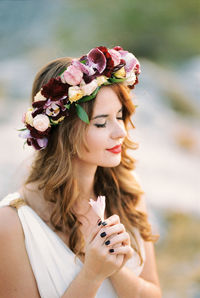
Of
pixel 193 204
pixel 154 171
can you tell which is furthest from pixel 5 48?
pixel 193 204

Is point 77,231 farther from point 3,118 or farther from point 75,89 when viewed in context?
point 3,118

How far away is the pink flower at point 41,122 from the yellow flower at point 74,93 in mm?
175

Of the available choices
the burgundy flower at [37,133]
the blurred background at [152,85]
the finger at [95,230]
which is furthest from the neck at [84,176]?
the blurred background at [152,85]

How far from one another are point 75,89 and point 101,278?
3.16 feet

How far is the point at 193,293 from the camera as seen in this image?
459 cm

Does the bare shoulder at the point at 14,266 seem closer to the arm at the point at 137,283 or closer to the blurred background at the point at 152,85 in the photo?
the arm at the point at 137,283

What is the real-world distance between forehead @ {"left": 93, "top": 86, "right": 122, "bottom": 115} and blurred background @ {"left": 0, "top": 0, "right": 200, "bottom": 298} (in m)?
2.91

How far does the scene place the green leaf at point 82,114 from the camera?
7.12ft

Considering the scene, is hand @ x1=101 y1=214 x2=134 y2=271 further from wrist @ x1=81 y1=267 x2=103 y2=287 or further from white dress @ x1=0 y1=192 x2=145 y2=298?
white dress @ x1=0 y1=192 x2=145 y2=298

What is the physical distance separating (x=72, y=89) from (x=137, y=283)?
1.15 metres

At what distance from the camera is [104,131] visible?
Result: 7.32 feet

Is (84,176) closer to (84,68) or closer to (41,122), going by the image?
(41,122)

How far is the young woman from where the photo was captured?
2.09 meters

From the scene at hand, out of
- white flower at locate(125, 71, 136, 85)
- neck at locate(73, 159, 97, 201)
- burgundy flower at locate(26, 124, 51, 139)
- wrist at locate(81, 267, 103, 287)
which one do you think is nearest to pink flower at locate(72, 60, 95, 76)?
white flower at locate(125, 71, 136, 85)
